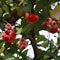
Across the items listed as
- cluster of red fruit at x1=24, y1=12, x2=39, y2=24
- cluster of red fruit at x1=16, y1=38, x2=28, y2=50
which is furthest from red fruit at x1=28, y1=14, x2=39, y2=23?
cluster of red fruit at x1=16, y1=38, x2=28, y2=50

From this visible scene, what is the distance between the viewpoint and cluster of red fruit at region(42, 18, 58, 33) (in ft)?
3.12

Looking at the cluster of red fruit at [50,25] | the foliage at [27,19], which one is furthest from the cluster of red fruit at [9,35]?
the cluster of red fruit at [50,25]

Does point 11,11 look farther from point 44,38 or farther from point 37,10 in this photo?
point 44,38

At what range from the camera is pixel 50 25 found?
97cm

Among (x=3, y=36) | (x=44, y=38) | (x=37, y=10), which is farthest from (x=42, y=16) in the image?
(x=44, y=38)

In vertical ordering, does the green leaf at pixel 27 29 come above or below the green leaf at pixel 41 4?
below

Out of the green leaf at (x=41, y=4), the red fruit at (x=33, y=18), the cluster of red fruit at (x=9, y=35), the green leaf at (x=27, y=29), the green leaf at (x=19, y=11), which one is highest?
the green leaf at (x=41, y=4)

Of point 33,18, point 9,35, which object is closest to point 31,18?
point 33,18

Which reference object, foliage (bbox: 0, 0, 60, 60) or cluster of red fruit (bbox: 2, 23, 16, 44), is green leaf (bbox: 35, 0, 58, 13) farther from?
cluster of red fruit (bbox: 2, 23, 16, 44)

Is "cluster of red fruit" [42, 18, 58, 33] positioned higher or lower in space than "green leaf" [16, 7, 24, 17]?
lower

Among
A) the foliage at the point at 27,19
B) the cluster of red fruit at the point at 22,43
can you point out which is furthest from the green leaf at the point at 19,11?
the cluster of red fruit at the point at 22,43

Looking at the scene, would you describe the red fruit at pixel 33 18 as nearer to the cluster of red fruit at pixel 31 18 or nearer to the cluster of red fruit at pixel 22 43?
the cluster of red fruit at pixel 31 18

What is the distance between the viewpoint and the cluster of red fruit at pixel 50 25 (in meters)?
0.95

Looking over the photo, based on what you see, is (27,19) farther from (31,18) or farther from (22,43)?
(22,43)
